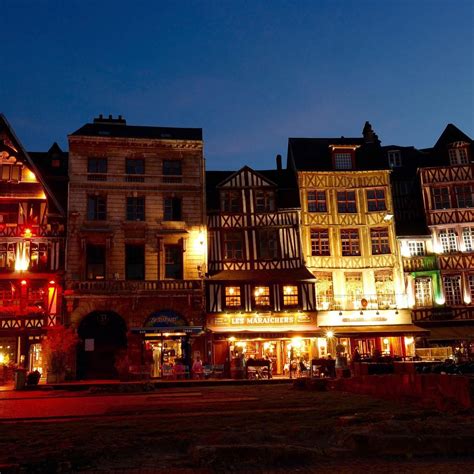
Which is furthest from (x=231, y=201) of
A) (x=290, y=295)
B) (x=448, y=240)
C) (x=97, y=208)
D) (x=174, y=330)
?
(x=448, y=240)

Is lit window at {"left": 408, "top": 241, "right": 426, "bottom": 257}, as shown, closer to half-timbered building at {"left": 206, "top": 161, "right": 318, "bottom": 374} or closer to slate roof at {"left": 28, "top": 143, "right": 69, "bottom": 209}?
half-timbered building at {"left": 206, "top": 161, "right": 318, "bottom": 374}

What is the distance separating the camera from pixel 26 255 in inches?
1081

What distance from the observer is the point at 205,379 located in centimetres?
2433

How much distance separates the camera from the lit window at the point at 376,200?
3073 cm

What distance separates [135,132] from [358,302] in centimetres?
1478

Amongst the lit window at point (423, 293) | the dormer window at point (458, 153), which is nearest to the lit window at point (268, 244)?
the lit window at point (423, 293)

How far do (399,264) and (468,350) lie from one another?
542cm

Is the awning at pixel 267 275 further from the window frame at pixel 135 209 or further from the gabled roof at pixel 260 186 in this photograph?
the window frame at pixel 135 209

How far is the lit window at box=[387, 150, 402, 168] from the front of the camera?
117 feet

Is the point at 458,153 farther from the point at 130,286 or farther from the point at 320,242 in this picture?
the point at 130,286

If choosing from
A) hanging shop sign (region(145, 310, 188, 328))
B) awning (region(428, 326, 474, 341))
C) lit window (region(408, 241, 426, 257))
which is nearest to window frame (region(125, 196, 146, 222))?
hanging shop sign (region(145, 310, 188, 328))

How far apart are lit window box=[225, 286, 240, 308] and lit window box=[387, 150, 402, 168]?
45.3ft

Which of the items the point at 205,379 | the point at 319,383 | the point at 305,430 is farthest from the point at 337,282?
the point at 305,430

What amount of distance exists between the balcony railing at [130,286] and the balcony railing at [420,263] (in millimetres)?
11162
